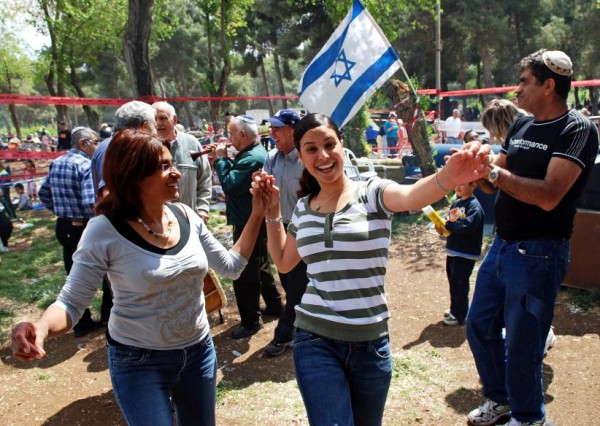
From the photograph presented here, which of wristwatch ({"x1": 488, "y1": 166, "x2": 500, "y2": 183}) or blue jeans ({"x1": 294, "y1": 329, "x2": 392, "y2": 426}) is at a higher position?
wristwatch ({"x1": 488, "y1": 166, "x2": 500, "y2": 183})

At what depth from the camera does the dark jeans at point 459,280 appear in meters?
4.61

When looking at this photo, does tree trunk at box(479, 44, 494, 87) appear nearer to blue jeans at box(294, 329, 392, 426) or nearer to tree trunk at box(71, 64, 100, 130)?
tree trunk at box(71, 64, 100, 130)

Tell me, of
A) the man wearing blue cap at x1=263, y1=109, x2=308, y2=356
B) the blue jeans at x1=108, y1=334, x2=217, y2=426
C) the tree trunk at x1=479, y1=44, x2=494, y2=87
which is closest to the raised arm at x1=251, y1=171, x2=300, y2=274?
the blue jeans at x1=108, y1=334, x2=217, y2=426

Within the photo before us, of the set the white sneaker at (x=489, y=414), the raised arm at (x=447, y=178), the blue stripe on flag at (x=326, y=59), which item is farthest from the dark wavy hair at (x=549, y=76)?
the blue stripe on flag at (x=326, y=59)

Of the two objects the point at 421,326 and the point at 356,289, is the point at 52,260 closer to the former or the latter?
the point at 421,326

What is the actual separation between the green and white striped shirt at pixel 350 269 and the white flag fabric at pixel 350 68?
387cm

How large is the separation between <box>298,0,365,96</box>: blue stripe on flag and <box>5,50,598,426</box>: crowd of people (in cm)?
332

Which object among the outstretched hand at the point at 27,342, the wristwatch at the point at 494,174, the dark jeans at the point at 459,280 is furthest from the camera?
the dark jeans at the point at 459,280

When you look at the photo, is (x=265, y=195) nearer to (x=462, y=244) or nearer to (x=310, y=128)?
(x=310, y=128)

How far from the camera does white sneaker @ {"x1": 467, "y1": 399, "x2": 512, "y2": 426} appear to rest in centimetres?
321

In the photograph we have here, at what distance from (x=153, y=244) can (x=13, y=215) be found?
11334mm

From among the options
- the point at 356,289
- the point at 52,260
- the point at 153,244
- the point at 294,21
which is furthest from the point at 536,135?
the point at 294,21

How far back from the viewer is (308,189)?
253cm

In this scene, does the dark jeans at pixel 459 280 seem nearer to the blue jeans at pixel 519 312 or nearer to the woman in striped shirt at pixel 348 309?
the blue jeans at pixel 519 312
